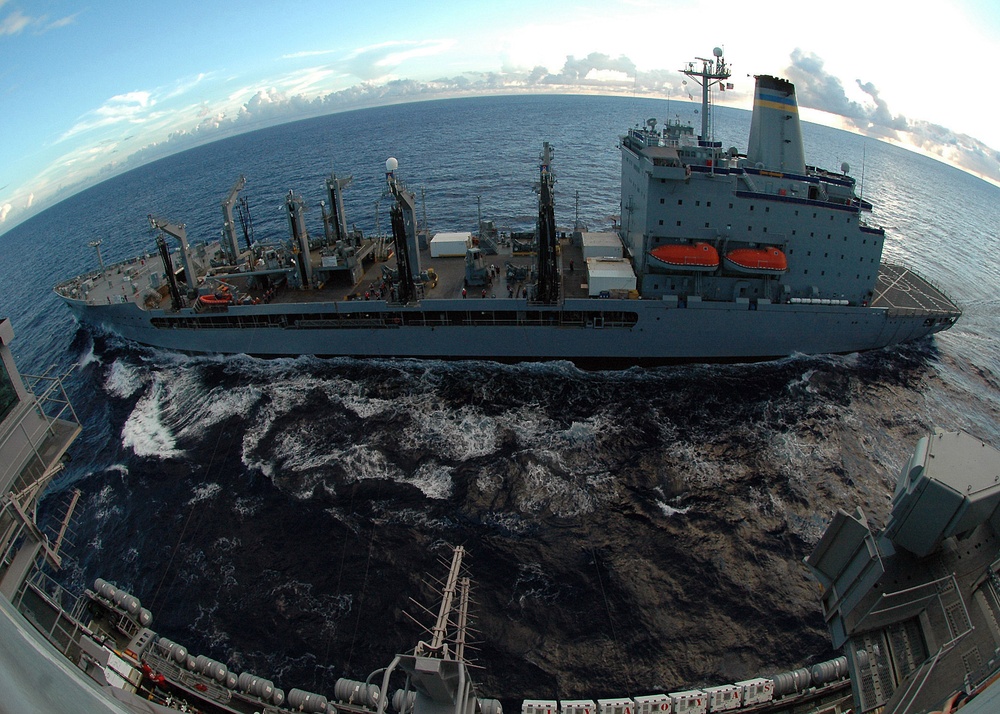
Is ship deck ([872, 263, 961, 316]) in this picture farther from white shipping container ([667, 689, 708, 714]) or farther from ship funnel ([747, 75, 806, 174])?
white shipping container ([667, 689, 708, 714])

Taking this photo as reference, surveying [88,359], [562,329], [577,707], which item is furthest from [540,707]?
[88,359]

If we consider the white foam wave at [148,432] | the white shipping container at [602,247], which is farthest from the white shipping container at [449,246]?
the white foam wave at [148,432]

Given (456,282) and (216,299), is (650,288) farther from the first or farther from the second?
(216,299)

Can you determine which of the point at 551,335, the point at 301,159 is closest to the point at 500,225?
the point at 551,335

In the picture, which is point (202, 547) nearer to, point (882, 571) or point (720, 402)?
point (882, 571)

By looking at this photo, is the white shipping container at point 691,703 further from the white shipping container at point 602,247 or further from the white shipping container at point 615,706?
the white shipping container at point 602,247

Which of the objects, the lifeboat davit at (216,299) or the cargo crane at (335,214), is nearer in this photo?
the lifeboat davit at (216,299)

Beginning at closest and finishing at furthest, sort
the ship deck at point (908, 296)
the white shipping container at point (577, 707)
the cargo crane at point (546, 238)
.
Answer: the white shipping container at point (577, 707)
the cargo crane at point (546, 238)
the ship deck at point (908, 296)
